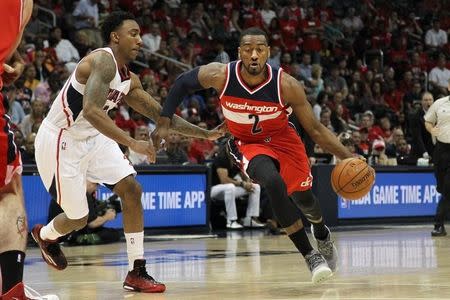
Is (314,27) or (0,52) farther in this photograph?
(314,27)

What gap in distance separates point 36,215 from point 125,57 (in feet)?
19.5

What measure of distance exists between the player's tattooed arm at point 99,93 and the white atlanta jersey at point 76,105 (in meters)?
0.13

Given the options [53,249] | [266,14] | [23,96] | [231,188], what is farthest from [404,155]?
[53,249]

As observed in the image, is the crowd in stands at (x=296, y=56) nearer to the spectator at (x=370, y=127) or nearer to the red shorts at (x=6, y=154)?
the spectator at (x=370, y=127)

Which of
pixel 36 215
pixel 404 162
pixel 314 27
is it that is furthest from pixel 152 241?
pixel 314 27

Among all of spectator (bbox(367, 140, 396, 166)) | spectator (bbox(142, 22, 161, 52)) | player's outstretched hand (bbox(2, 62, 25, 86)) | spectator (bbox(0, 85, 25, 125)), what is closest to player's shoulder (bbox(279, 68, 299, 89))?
player's outstretched hand (bbox(2, 62, 25, 86))

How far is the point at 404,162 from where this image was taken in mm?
17766

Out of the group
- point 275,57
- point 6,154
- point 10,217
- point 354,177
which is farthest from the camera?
point 275,57

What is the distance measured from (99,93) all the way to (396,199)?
1067 centimetres

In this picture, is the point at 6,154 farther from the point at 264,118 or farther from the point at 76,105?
the point at 264,118

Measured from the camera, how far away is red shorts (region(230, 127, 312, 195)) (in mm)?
8344

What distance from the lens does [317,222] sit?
8.73 meters

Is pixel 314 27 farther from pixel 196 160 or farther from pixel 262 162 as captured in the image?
pixel 262 162

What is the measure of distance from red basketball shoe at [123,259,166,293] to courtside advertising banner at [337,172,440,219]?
912 cm
